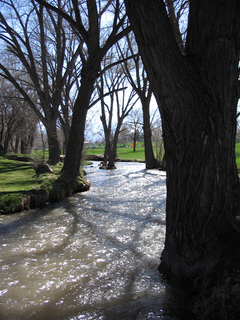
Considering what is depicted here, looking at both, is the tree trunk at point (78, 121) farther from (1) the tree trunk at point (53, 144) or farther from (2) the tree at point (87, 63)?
(1) the tree trunk at point (53, 144)

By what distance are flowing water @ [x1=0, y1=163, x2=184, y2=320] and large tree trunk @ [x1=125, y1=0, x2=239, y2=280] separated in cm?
74

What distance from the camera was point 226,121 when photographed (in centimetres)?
280

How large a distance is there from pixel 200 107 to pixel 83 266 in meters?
2.77

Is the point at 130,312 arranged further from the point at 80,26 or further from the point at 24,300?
the point at 80,26

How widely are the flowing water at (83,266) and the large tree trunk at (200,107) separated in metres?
0.74

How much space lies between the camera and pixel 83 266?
352cm

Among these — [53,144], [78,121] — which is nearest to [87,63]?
[78,121]

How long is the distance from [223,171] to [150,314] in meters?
1.79

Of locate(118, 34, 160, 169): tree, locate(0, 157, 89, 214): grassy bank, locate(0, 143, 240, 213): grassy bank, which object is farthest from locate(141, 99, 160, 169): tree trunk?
locate(0, 143, 240, 213): grassy bank

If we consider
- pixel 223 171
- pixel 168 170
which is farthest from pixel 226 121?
pixel 168 170

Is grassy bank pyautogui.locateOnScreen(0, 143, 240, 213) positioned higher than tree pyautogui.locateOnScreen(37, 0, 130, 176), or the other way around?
tree pyautogui.locateOnScreen(37, 0, 130, 176)

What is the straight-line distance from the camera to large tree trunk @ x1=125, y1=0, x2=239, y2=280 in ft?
9.04

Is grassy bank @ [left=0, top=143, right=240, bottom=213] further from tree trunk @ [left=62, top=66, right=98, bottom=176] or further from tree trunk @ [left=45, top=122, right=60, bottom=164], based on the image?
tree trunk @ [left=45, top=122, right=60, bottom=164]

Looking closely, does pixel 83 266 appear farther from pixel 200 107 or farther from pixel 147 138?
pixel 147 138
